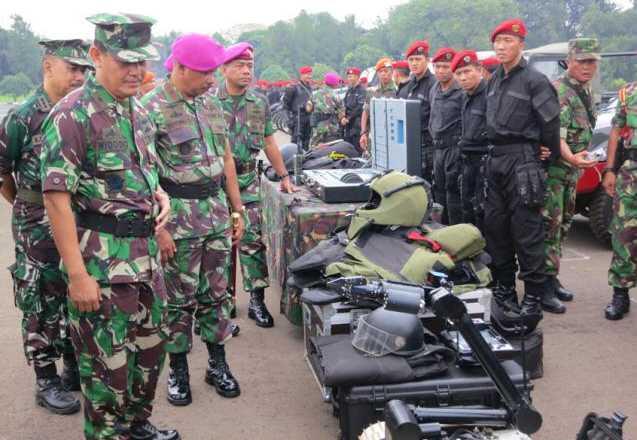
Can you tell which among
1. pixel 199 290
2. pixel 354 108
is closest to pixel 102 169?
pixel 199 290

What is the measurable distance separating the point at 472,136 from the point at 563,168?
2.25 feet

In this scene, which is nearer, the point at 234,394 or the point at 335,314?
the point at 335,314

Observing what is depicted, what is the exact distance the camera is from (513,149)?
4.74 metres

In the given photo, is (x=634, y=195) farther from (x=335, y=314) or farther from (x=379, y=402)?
(x=379, y=402)

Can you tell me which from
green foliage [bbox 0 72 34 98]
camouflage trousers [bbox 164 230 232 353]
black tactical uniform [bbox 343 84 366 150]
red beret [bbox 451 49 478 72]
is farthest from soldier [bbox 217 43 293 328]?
green foliage [bbox 0 72 34 98]

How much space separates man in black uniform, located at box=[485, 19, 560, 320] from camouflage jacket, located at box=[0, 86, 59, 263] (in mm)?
2840

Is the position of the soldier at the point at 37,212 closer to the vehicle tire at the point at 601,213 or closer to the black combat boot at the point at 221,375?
the black combat boot at the point at 221,375

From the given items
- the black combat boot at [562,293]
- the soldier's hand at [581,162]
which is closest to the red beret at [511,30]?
the soldier's hand at [581,162]

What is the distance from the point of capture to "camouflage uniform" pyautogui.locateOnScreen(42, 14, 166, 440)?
261 cm

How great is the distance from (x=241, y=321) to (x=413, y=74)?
3.76 metres

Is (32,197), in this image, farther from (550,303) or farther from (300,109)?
(300,109)

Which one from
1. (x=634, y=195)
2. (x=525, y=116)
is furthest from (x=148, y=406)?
(x=634, y=195)

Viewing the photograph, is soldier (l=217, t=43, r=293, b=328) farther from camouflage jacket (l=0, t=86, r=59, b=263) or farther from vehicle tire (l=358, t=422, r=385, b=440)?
vehicle tire (l=358, t=422, r=385, b=440)

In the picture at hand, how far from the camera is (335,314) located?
135 inches
